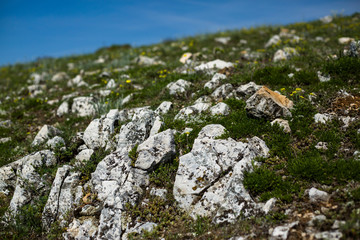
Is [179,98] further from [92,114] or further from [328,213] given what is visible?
[328,213]

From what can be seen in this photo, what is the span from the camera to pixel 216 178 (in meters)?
6.05

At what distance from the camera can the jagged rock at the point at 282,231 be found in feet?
14.8

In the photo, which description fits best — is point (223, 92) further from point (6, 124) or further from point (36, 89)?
point (36, 89)

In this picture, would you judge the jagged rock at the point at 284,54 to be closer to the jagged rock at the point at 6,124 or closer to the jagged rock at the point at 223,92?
the jagged rock at the point at 223,92

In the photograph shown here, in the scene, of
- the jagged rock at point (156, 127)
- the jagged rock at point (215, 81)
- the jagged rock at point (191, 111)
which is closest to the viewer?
the jagged rock at point (156, 127)

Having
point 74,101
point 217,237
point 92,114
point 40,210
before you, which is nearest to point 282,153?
point 217,237

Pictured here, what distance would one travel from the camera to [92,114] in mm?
10422

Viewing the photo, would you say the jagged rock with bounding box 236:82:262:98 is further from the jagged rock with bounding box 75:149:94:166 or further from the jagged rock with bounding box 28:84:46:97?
the jagged rock with bounding box 28:84:46:97

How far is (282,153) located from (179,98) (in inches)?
186

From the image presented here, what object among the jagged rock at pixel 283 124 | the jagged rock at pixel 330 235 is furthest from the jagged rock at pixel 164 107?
the jagged rock at pixel 330 235

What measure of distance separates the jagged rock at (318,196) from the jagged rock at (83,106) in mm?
8647

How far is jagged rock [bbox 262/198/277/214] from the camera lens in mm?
5130

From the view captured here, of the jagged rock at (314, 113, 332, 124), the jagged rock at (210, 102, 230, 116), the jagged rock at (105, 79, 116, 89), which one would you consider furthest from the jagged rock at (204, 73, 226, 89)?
the jagged rock at (105, 79, 116, 89)

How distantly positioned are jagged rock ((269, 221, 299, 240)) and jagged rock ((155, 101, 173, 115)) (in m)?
5.45
